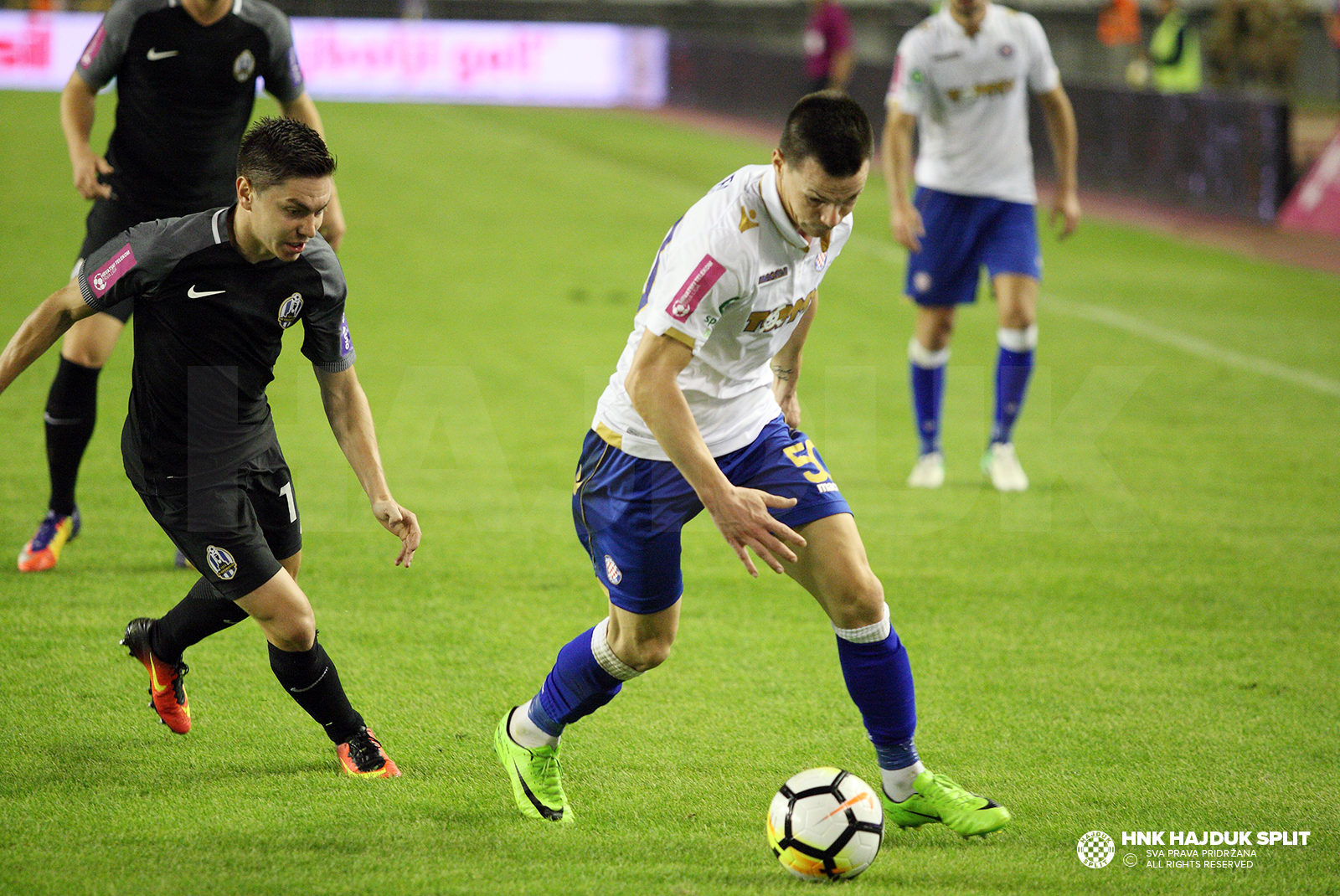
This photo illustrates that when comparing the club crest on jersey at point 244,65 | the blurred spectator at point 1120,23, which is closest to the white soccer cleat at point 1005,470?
the club crest on jersey at point 244,65

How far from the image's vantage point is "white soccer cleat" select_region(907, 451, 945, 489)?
21.7 feet

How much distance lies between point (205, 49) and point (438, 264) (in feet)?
23.1

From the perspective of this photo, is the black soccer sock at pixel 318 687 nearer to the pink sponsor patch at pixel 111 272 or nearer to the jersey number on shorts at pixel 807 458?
the pink sponsor patch at pixel 111 272

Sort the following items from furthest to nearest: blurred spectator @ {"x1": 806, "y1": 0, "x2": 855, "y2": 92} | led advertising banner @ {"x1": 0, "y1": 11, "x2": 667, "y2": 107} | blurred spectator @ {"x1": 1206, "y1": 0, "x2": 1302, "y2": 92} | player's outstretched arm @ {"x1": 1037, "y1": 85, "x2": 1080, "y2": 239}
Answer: blurred spectator @ {"x1": 1206, "y1": 0, "x2": 1302, "y2": 92}, led advertising banner @ {"x1": 0, "y1": 11, "x2": 667, "y2": 107}, blurred spectator @ {"x1": 806, "y1": 0, "x2": 855, "y2": 92}, player's outstretched arm @ {"x1": 1037, "y1": 85, "x2": 1080, "y2": 239}

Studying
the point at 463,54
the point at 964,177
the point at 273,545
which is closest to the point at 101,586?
the point at 273,545

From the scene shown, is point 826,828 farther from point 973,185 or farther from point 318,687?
point 973,185

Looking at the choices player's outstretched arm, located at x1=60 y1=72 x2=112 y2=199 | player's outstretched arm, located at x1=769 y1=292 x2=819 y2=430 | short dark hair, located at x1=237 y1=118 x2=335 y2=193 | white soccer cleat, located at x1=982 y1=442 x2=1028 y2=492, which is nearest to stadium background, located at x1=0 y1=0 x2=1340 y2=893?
white soccer cleat, located at x1=982 y1=442 x2=1028 y2=492

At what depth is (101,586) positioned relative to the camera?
16.1ft

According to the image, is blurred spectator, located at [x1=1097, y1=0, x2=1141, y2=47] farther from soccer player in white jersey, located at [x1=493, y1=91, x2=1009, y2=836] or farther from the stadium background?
soccer player in white jersey, located at [x1=493, y1=91, x2=1009, y2=836]

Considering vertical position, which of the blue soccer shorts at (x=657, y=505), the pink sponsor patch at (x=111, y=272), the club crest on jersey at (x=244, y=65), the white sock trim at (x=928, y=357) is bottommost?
the white sock trim at (x=928, y=357)

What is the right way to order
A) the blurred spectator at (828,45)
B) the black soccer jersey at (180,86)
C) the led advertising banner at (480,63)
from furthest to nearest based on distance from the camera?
1. the led advertising banner at (480,63)
2. the blurred spectator at (828,45)
3. the black soccer jersey at (180,86)

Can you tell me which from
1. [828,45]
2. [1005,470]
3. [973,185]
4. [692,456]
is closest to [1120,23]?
[828,45]

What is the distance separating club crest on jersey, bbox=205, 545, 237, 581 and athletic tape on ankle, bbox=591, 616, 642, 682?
3.00 ft

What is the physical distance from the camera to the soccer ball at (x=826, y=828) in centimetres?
309
